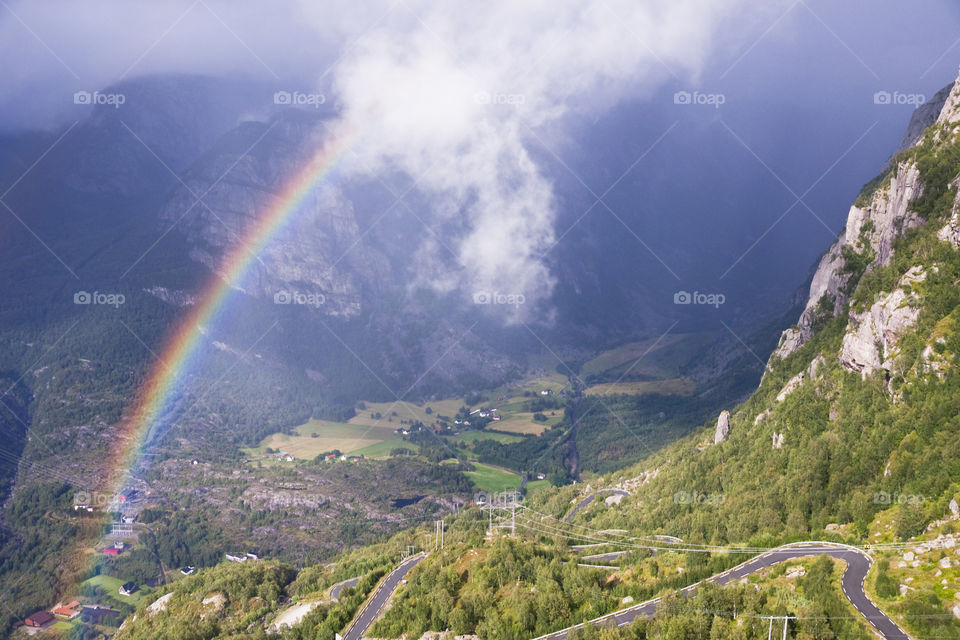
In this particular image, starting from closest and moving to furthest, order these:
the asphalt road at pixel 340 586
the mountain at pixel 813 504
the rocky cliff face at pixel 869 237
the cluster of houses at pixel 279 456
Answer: the mountain at pixel 813 504
the rocky cliff face at pixel 869 237
the asphalt road at pixel 340 586
the cluster of houses at pixel 279 456

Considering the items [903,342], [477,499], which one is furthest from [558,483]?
[903,342]

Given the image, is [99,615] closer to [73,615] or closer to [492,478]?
[73,615]

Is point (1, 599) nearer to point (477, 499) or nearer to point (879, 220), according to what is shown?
point (477, 499)

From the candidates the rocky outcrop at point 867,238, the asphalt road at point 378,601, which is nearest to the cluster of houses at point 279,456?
the asphalt road at point 378,601

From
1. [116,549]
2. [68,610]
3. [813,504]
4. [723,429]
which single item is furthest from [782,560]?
[116,549]

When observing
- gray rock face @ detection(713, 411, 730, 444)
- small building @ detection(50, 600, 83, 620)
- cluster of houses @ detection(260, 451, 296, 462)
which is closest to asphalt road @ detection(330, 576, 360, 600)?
gray rock face @ detection(713, 411, 730, 444)

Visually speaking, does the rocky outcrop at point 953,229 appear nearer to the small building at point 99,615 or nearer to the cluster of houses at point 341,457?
the small building at point 99,615

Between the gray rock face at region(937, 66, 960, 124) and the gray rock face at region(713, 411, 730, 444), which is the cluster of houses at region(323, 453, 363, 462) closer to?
the gray rock face at region(713, 411, 730, 444)
